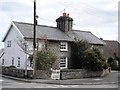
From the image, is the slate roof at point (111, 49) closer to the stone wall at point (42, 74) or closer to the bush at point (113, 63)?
the bush at point (113, 63)

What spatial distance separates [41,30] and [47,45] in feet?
11.9

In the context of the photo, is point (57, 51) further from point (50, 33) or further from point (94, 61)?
point (94, 61)

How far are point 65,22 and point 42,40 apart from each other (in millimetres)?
7120

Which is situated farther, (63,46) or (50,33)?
(50,33)

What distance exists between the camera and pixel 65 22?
135 ft

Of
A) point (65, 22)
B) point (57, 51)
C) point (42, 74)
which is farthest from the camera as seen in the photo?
point (65, 22)

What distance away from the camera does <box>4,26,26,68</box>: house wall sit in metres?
35.9

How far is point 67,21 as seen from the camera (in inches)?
1623

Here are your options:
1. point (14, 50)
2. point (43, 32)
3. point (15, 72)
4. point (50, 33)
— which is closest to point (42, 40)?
point (43, 32)

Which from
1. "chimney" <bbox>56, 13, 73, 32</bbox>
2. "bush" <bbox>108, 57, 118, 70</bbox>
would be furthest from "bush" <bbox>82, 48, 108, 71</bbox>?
"bush" <bbox>108, 57, 118, 70</bbox>

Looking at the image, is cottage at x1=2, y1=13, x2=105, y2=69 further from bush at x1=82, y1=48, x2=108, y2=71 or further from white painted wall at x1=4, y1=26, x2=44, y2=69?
bush at x1=82, y1=48, x2=108, y2=71

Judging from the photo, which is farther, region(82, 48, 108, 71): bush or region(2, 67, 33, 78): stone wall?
region(82, 48, 108, 71): bush

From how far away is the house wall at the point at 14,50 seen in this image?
3591 centimetres

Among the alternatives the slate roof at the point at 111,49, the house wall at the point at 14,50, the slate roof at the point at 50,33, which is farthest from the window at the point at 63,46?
the slate roof at the point at 111,49
